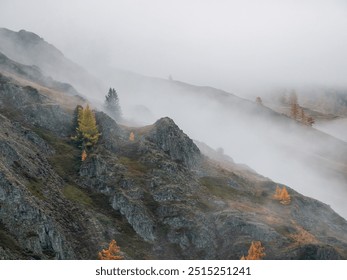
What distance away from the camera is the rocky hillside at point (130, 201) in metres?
84.8

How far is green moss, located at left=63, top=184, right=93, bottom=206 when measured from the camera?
325 ft

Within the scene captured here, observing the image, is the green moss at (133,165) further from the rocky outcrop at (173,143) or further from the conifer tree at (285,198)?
the conifer tree at (285,198)

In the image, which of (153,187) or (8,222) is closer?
(8,222)

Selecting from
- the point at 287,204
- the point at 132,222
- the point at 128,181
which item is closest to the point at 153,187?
the point at 128,181

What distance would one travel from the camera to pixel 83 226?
91562mm

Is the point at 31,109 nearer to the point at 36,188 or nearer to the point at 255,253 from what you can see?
the point at 36,188

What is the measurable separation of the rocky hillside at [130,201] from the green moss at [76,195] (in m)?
0.31

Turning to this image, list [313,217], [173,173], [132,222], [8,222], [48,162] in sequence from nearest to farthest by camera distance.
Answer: [8,222], [132,222], [48,162], [173,173], [313,217]

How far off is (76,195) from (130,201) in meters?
12.9

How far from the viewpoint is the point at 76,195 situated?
10119 cm

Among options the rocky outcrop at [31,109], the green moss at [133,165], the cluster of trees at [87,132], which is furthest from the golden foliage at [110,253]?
the rocky outcrop at [31,109]

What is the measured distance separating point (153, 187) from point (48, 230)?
117 feet

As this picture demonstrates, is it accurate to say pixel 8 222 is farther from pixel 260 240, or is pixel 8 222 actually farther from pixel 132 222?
pixel 260 240

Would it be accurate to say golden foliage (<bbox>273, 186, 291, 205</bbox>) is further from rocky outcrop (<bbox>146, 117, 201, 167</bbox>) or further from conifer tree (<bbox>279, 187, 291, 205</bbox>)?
rocky outcrop (<bbox>146, 117, 201, 167</bbox>)
